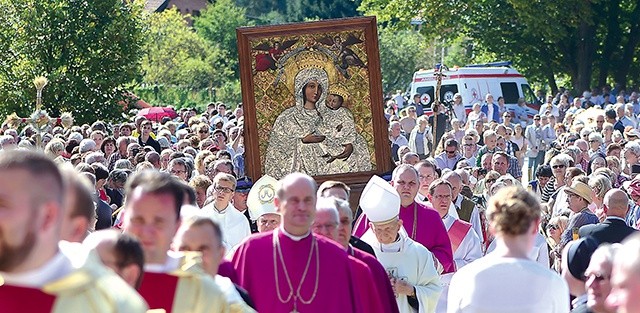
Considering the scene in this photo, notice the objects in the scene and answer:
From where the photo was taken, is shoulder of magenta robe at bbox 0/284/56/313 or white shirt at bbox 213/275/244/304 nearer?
→ shoulder of magenta robe at bbox 0/284/56/313

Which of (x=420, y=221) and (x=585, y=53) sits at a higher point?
(x=585, y=53)

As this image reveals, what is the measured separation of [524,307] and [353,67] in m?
9.28

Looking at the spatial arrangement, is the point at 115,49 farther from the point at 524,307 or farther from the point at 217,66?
the point at 217,66

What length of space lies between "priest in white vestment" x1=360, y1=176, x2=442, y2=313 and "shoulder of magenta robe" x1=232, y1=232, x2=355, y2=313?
1.92 meters

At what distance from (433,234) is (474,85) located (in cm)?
2371

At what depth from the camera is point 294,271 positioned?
732cm

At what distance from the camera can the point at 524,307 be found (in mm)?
6020

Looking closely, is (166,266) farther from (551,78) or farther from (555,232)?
(551,78)

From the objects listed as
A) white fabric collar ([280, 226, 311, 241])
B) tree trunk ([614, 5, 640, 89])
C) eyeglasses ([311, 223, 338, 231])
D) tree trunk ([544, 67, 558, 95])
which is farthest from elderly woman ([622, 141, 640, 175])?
tree trunk ([544, 67, 558, 95])

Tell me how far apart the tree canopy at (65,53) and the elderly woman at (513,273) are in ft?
67.4

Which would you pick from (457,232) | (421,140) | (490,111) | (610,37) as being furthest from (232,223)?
(610,37)

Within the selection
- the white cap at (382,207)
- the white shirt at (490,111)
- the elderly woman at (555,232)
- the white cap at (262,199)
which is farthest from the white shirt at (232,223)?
the white shirt at (490,111)

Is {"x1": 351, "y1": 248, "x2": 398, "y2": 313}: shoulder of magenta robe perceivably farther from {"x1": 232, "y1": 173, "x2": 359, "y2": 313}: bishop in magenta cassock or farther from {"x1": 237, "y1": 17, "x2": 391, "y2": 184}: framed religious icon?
{"x1": 237, "y1": 17, "x2": 391, "y2": 184}: framed religious icon

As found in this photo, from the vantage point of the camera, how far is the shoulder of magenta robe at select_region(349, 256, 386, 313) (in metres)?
7.33
